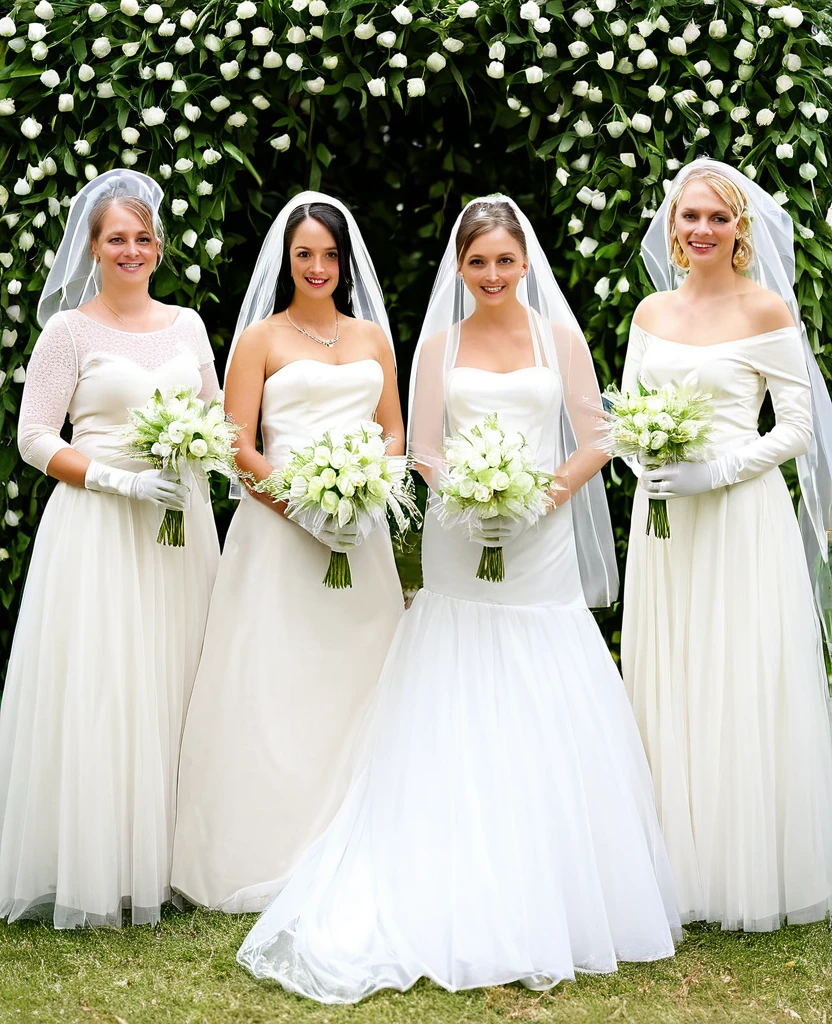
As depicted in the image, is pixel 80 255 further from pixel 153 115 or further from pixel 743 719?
pixel 743 719

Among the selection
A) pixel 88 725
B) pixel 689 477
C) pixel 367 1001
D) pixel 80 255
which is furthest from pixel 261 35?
pixel 367 1001

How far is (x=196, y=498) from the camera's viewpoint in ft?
15.2

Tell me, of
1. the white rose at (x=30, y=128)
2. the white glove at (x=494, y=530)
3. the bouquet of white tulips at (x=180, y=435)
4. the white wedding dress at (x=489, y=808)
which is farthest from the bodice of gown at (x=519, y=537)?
the white rose at (x=30, y=128)

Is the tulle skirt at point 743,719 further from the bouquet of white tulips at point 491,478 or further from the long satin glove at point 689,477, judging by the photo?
the bouquet of white tulips at point 491,478

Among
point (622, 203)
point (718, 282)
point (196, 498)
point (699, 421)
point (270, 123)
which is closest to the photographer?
point (699, 421)

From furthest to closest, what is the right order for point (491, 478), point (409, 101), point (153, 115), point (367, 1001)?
point (409, 101) < point (153, 115) < point (491, 478) < point (367, 1001)

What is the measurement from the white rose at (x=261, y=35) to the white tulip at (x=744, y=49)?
77.1 inches

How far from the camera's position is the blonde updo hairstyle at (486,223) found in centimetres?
425

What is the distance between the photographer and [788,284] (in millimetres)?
4305

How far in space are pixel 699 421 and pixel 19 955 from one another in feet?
9.94

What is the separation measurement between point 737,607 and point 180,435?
210cm

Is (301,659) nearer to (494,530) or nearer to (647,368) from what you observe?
(494,530)

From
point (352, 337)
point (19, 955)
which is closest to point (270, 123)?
point (352, 337)

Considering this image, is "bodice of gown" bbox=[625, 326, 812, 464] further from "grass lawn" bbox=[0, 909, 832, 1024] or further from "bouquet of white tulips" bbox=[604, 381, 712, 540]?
"grass lawn" bbox=[0, 909, 832, 1024]
